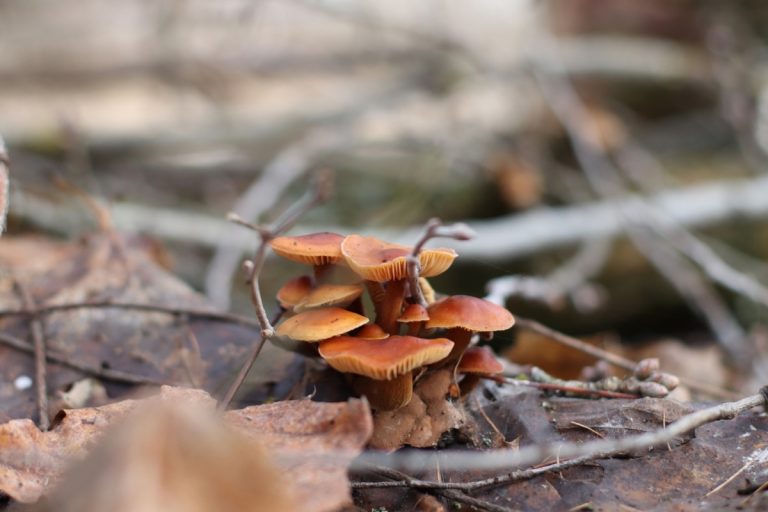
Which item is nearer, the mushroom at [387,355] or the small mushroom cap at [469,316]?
the mushroom at [387,355]

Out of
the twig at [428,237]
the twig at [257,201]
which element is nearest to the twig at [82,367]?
the twig at [428,237]

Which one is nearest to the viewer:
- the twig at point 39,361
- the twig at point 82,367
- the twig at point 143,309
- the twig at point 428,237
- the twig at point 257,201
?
the twig at point 428,237

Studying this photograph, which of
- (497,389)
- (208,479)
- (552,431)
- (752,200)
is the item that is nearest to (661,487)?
(552,431)

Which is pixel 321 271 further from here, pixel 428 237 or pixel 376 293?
pixel 428 237

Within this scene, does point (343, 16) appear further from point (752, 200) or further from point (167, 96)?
point (167, 96)

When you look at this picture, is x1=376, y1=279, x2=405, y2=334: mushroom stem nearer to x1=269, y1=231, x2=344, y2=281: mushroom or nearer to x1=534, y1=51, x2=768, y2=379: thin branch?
x1=269, y1=231, x2=344, y2=281: mushroom

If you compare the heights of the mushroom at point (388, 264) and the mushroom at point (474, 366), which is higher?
the mushroom at point (388, 264)

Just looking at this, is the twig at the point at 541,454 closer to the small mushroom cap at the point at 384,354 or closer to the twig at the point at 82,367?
the small mushroom cap at the point at 384,354
